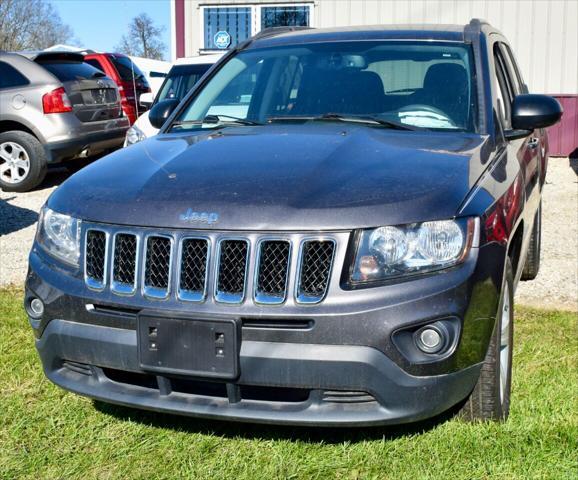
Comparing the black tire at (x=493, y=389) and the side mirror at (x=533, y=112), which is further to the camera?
the side mirror at (x=533, y=112)

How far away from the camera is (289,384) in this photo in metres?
2.82

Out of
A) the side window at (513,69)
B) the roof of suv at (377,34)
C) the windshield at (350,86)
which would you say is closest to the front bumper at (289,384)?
the windshield at (350,86)

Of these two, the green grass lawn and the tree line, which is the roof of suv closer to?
the green grass lawn

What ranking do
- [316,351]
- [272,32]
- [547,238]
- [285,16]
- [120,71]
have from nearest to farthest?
[316,351], [272,32], [547,238], [285,16], [120,71]

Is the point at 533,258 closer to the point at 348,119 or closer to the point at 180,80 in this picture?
the point at 348,119

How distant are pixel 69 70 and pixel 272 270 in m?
Answer: 8.91

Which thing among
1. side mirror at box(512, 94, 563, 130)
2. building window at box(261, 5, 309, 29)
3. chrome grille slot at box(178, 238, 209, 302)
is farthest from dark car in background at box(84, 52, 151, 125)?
chrome grille slot at box(178, 238, 209, 302)

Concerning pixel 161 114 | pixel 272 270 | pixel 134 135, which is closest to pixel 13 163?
pixel 134 135

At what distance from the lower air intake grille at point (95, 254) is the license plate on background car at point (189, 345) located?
11.2 inches

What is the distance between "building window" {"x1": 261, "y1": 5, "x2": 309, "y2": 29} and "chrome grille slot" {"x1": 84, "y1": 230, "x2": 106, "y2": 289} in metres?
11.9

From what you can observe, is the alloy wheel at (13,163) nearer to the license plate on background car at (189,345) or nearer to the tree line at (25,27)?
the license plate on background car at (189,345)

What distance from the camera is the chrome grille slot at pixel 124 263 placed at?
2.99m

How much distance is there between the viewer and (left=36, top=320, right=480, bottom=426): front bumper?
2781 millimetres

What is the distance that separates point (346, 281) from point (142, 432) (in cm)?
127
